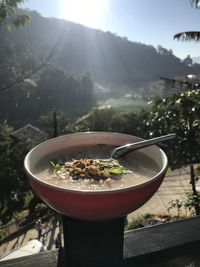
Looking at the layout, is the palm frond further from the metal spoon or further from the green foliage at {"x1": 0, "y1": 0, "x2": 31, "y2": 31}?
the metal spoon

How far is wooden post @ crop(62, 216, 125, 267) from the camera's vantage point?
678 millimetres

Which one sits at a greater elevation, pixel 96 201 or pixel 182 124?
pixel 96 201

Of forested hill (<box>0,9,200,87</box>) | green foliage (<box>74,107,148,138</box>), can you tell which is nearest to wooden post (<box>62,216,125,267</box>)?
green foliage (<box>74,107,148,138</box>)

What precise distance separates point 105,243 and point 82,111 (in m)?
48.7

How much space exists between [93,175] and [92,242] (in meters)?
0.14

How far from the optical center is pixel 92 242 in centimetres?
69

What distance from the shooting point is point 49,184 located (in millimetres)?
599

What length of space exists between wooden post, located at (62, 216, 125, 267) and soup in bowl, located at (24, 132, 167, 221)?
0.05 m

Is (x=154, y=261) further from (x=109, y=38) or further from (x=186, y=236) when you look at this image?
(x=109, y=38)

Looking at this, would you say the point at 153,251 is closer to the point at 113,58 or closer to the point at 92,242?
the point at 92,242

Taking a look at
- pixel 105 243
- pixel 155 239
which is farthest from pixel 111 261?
pixel 155 239

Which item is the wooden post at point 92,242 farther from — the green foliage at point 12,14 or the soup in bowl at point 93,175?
the green foliage at point 12,14

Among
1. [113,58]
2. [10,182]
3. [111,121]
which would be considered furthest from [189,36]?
[113,58]

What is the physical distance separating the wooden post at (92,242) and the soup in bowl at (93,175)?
0.17 ft
